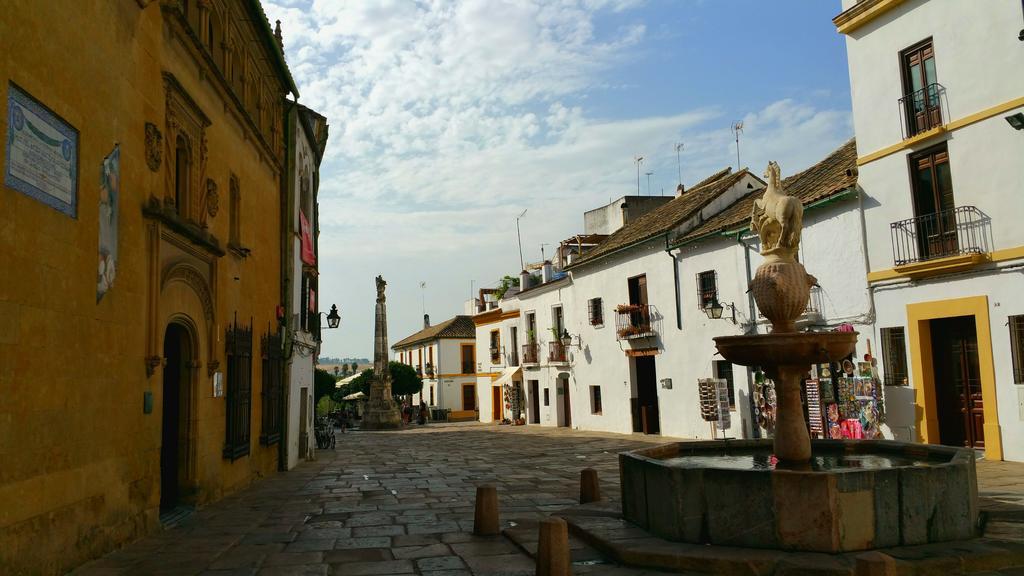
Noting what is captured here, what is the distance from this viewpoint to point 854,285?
1644 cm

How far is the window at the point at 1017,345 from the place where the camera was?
13.1m

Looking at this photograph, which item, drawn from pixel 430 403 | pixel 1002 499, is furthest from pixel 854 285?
pixel 430 403

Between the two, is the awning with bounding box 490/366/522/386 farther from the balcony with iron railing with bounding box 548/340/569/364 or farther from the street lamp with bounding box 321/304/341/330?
the street lamp with bounding box 321/304/341/330

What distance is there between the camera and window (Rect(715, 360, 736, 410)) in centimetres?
2091

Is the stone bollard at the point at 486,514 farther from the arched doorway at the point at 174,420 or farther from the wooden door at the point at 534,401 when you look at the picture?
the wooden door at the point at 534,401

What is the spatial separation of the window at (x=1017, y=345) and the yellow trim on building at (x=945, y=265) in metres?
1.13

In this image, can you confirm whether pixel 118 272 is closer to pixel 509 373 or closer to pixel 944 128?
pixel 944 128

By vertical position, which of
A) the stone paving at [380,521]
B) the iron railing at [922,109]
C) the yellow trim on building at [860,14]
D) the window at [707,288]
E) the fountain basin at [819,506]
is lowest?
the stone paving at [380,521]

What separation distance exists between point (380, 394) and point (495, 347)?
7.25m

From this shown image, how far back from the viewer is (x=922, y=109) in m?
15.2

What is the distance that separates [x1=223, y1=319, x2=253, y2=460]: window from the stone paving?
0.86 metres

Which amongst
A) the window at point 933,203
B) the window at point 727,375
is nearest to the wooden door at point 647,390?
the window at point 727,375

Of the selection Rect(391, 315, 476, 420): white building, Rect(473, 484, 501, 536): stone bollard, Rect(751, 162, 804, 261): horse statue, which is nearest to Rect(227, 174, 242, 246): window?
Rect(473, 484, 501, 536): stone bollard

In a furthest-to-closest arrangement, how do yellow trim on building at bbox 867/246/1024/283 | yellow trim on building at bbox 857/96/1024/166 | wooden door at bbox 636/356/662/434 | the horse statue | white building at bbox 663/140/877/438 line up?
Answer: wooden door at bbox 636/356/662/434
white building at bbox 663/140/877/438
yellow trim on building at bbox 857/96/1024/166
yellow trim on building at bbox 867/246/1024/283
the horse statue
